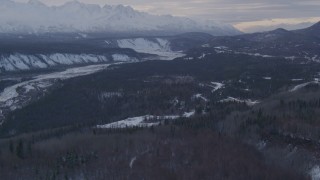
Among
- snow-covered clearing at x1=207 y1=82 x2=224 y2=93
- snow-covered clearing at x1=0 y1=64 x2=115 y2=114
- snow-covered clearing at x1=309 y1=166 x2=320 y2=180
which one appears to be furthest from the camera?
snow-covered clearing at x1=207 y1=82 x2=224 y2=93

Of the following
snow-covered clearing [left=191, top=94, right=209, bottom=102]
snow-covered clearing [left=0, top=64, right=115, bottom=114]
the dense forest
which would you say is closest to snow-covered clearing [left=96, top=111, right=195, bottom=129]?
the dense forest

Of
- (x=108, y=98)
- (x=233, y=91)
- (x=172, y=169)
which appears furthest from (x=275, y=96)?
(x=172, y=169)

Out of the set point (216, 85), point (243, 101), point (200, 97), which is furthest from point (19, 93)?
point (243, 101)

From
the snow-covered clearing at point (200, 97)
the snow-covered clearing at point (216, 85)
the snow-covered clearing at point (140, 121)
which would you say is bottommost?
the snow-covered clearing at point (216, 85)

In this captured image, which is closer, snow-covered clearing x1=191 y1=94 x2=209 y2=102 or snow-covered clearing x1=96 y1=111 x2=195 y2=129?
snow-covered clearing x1=96 y1=111 x2=195 y2=129

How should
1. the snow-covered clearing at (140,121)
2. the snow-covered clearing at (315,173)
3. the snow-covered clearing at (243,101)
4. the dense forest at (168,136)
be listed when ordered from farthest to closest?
the snow-covered clearing at (243,101)
the snow-covered clearing at (140,121)
the dense forest at (168,136)
the snow-covered clearing at (315,173)

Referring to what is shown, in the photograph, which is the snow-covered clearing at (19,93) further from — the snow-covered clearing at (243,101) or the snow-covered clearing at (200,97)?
the snow-covered clearing at (243,101)

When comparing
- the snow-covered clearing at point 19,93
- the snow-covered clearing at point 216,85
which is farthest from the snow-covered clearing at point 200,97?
the snow-covered clearing at point 19,93

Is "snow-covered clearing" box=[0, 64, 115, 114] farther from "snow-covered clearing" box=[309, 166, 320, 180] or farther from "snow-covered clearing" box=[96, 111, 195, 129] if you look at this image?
"snow-covered clearing" box=[309, 166, 320, 180]

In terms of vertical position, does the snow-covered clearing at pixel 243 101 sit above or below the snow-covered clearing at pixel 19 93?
below

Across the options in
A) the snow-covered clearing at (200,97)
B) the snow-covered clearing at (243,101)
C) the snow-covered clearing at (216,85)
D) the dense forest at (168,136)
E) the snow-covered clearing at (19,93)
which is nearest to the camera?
the dense forest at (168,136)

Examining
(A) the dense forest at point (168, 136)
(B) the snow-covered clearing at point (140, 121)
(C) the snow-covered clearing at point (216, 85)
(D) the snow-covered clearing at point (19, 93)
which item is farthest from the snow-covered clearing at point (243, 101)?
(D) the snow-covered clearing at point (19, 93)

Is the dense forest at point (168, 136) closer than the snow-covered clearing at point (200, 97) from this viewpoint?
Yes
